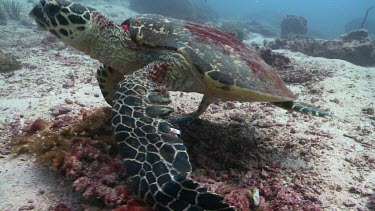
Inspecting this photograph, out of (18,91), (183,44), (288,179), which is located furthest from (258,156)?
(18,91)

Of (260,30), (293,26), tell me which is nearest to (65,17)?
(293,26)

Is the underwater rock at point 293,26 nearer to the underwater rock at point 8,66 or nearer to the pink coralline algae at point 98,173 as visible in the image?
the underwater rock at point 8,66

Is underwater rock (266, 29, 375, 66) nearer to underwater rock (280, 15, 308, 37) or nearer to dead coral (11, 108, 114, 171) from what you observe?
dead coral (11, 108, 114, 171)

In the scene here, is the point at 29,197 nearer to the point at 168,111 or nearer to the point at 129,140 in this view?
the point at 129,140

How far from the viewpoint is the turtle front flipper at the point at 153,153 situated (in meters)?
1.81

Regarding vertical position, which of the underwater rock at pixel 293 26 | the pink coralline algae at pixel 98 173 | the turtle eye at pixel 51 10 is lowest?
the pink coralline algae at pixel 98 173

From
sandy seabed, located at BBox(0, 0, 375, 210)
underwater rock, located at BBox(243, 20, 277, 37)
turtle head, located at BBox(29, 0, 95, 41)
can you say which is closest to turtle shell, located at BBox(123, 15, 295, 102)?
turtle head, located at BBox(29, 0, 95, 41)

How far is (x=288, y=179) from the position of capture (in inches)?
112

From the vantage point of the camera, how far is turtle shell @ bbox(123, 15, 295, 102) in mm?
3018

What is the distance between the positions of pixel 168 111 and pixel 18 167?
180 cm

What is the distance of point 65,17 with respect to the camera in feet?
11.0

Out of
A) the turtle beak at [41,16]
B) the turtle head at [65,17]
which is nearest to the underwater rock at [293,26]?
the turtle head at [65,17]

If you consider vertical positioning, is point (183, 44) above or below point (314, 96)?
above

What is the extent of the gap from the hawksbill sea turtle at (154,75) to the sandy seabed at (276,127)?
57cm
